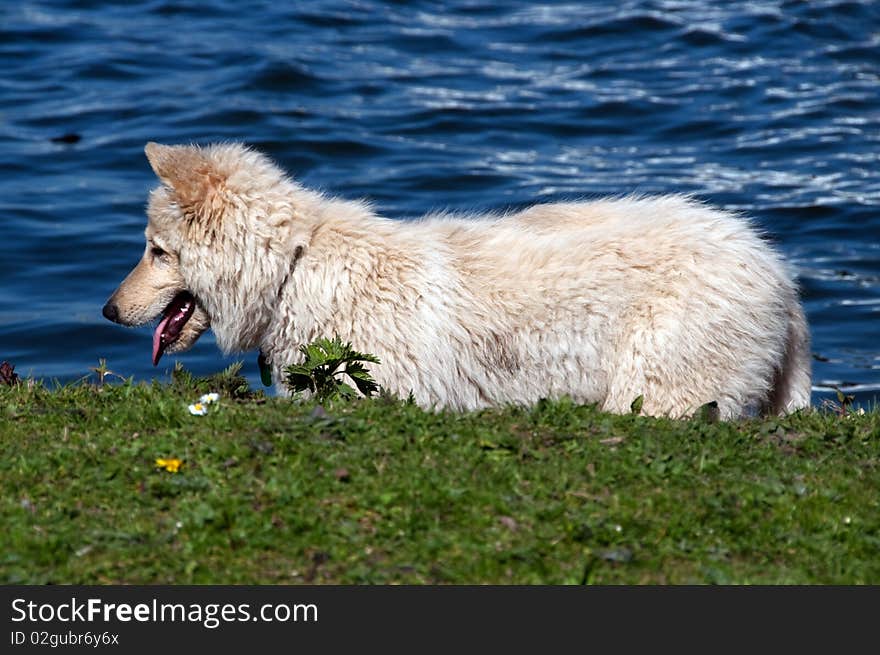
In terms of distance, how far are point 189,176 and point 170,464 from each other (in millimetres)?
2227

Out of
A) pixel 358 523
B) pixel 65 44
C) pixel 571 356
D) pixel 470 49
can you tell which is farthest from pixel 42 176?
pixel 358 523

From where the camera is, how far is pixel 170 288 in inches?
306

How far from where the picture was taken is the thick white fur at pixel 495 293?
7238 millimetres

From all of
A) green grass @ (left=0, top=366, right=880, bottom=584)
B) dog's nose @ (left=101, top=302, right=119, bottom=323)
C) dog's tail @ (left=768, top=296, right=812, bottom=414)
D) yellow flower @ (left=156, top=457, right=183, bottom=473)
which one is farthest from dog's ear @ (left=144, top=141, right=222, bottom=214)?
dog's tail @ (left=768, top=296, right=812, bottom=414)

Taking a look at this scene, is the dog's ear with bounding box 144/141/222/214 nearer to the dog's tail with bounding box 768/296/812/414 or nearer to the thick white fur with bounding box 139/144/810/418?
the thick white fur with bounding box 139/144/810/418

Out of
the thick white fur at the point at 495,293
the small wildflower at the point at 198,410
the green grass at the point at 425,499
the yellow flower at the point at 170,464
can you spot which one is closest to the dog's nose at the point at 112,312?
the thick white fur at the point at 495,293

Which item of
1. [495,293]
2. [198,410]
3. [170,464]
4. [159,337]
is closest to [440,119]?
[159,337]

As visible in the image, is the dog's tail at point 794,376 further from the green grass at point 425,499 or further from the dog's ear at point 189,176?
the dog's ear at point 189,176

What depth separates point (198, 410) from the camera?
21.1ft

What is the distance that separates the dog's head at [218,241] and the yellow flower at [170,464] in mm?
1923

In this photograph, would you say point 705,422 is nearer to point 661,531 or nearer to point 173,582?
point 661,531

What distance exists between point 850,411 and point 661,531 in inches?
105

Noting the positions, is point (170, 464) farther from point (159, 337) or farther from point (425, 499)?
point (159, 337)

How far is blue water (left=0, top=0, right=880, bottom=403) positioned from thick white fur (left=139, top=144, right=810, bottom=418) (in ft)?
16.8
